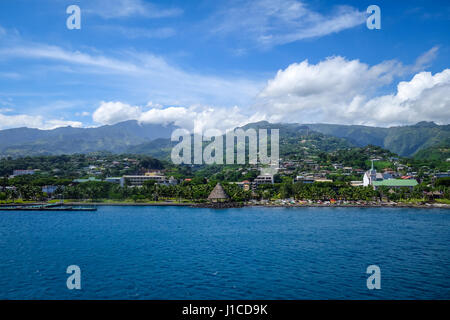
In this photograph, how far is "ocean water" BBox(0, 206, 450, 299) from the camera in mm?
15844

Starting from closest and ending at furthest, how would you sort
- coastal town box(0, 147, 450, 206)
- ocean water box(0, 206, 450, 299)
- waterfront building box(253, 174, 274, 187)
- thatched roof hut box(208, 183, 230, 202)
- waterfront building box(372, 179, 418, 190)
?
ocean water box(0, 206, 450, 299) → thatched roof hut box(208, 183, 230, 202) → coastal town box(0, 147, 450, 206) → waterfront building box(372, 179, 418, 190) → waterfront building box(253, 174, 274, 187)

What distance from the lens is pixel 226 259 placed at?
21.1 m

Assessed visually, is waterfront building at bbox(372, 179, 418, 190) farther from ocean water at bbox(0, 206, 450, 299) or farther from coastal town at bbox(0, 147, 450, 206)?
ocean water at bbox(0, 206, 450, 299)

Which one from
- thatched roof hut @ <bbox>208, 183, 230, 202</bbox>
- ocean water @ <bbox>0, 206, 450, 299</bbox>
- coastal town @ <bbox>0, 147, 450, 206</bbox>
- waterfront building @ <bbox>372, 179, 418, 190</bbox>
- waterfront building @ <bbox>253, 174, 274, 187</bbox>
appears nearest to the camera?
ocean water @ <bbox>0, 206, 450, 299</bbox>

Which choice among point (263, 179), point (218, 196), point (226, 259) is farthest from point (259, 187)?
point (226, 259)

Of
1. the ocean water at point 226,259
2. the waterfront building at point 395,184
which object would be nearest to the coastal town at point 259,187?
the waterfront building at point 395,184

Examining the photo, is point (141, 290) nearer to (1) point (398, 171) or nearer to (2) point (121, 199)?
(2) point (121, 199)

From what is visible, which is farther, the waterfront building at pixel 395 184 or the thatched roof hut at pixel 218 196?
the waterfront building at pixel 395 184

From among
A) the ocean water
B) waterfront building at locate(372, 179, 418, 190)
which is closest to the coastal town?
waterfront building at locate(372, 179, 418, 190)

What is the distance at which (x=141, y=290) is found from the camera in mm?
15805

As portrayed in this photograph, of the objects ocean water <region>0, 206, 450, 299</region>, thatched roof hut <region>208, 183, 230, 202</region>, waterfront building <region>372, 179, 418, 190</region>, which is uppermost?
waterfront building <region>372, 179, 418, 190</region>

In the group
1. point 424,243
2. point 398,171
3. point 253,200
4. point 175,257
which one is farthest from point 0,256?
point 398,171

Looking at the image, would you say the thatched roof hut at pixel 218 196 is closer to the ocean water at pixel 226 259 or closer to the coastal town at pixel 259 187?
the coastal town at pixel 259 187

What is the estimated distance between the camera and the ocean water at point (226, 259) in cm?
1584
